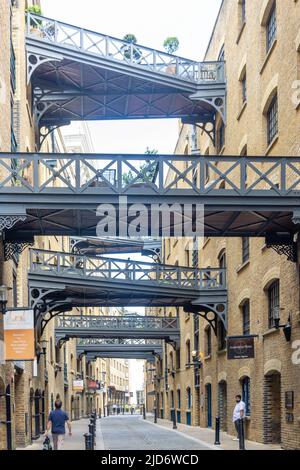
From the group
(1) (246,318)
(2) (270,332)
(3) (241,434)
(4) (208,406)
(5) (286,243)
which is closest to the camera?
(3) (241,434)

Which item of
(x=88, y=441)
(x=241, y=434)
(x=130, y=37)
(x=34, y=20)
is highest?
(x=130, y=37)

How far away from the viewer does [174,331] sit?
1629 inches

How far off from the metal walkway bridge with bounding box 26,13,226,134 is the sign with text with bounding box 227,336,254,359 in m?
10.3

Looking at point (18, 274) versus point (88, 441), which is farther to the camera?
point (18, 274)

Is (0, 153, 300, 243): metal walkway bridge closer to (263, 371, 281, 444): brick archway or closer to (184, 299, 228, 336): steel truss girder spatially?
(263, 371, 281, 444): brick archway

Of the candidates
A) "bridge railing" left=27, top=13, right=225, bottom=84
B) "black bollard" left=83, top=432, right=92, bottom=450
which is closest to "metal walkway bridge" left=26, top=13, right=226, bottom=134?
"bridge railing" left=27, top=13, right=225, bottom=84

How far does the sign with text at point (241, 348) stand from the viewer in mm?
20239

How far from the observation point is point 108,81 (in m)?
27.9

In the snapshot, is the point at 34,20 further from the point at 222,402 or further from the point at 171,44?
the point at 222,402

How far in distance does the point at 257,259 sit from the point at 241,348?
3.23 meters

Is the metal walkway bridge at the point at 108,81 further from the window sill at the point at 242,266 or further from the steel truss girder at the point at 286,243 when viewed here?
the steel truss girder at the point at 286,243

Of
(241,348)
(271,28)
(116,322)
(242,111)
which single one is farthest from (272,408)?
(116,322)
